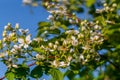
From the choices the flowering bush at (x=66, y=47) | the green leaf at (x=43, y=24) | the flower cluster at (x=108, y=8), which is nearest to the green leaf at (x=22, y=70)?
the flowering bush at (x=66, y=47)

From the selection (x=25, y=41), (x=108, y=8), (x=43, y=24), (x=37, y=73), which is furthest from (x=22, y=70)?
(x=108, y=8)

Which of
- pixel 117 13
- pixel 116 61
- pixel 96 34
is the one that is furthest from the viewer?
pixel 117 13

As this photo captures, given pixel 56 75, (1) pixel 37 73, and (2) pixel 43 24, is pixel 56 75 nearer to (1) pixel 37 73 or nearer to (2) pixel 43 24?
(1) pixel 37 73

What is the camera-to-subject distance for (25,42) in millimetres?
3482

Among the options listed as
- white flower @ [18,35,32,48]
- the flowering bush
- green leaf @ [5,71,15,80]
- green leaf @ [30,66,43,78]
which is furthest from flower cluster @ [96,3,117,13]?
green leaf @ [5,71,15,80]

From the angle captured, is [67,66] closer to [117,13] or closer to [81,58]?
[81,58]

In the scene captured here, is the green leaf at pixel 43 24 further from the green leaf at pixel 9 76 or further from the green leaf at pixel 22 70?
the green leaf at pixel 9 76

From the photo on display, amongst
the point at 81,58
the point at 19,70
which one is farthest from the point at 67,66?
the point at 19,70

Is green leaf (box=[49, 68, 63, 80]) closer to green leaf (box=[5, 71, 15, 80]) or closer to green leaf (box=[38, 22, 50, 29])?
green leaf (box=[5, 71, 15, 80])

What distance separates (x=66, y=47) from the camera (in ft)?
11.7

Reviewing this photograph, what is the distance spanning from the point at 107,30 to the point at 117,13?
0.51 m

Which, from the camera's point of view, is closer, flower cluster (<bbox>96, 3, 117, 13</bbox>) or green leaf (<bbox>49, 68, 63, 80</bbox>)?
green leaf (<bbox>49, 68, 63, 80</bbox>)

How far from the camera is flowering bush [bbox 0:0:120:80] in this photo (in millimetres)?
3480

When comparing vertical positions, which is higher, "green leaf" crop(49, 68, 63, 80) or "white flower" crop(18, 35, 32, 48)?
"white flower" crop(18, 35, 32, 48)
